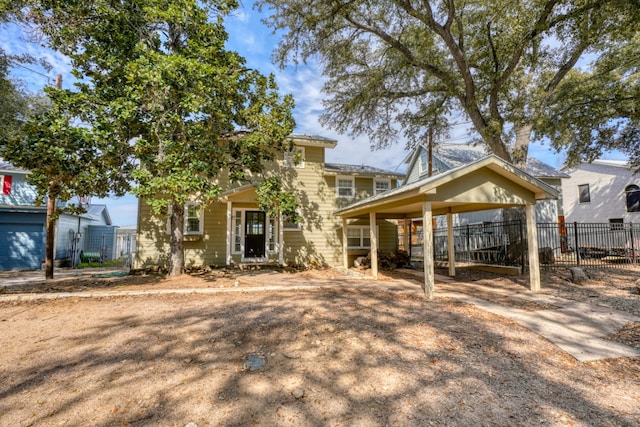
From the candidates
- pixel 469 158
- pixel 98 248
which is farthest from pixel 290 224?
pixel 98 248

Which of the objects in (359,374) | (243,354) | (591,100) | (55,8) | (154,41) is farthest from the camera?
(591,100)

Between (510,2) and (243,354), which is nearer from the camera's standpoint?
(243,354)

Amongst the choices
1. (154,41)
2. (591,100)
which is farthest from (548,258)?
(154,41)

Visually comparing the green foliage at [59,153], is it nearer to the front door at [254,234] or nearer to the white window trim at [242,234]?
the white window trim at [242,234]

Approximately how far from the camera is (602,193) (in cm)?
1820

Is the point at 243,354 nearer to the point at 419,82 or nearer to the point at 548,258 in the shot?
the point at 548,258

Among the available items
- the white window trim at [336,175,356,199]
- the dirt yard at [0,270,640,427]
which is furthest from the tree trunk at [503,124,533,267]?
the white window trim at [336,175,356,199]

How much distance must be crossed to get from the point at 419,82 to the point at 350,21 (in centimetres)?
454

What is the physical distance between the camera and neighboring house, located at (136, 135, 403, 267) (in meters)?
11.1

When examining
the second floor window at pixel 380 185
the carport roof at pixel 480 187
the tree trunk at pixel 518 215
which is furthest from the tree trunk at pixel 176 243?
the tree trunk at pixel 518 215

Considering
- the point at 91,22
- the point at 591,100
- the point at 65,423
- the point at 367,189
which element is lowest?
the point at 65,423

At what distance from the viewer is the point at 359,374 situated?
3096 millimetres

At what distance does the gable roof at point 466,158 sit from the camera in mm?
17500

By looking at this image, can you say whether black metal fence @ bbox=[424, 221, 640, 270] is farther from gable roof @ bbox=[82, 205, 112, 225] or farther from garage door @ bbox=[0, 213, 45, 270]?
gable roof @ bbox=[82, 205, 112, 225]
